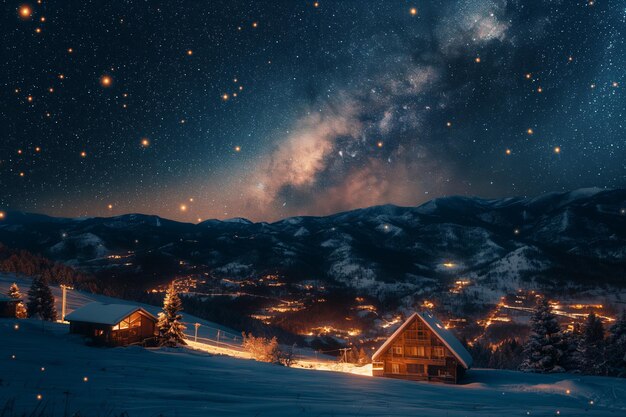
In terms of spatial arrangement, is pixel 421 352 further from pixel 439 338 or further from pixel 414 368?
pixel 439 338

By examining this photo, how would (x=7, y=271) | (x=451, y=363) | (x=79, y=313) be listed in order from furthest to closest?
(x=7, y=271)
(x=79, y=313)
(x=451, y=363)

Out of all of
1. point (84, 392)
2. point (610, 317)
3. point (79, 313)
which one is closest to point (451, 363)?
point (84, 392)

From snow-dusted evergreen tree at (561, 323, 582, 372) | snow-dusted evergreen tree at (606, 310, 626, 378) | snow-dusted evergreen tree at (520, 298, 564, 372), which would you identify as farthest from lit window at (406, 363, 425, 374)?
snow-dusted evergreen tree at (606, 310, 626, 378)

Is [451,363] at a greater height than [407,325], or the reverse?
[407,325]

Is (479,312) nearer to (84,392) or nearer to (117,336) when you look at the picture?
(117,336)

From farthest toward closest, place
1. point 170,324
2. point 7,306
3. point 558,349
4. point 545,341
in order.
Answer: point 7,306
point 170,324
point 545,341
point 558,349

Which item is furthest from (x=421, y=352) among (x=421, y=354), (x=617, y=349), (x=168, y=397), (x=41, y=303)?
(x=41, y=303)
